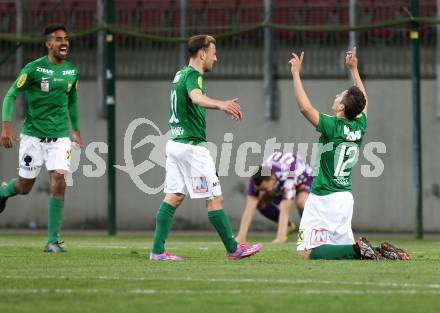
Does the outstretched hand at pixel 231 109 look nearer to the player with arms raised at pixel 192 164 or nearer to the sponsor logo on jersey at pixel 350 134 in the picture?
the player with arms raised at pixel 192 164

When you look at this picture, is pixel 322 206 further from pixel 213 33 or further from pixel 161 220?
pixel 213 33

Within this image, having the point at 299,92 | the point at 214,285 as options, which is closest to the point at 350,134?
the point at 299,92

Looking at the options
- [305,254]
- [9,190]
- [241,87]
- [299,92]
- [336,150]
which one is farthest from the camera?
[241,87]

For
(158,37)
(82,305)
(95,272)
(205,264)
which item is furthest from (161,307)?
(158,37)

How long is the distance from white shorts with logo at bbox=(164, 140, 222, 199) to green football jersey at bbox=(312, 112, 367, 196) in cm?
104

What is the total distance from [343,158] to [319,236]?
0.80 metres

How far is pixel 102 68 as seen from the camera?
76.9ft

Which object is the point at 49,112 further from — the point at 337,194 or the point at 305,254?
the point at 337,194

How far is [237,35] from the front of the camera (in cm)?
2272

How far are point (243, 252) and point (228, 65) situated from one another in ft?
36.8

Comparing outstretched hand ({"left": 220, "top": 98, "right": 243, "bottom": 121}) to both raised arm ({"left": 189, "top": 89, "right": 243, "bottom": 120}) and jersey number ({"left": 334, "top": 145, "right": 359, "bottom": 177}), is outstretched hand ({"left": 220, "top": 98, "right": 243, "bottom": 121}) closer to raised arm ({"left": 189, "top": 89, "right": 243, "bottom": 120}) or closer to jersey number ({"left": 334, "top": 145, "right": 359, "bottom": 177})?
raised arm ({"left": 189, "top": 89, "right": 243, "bottom": 120})

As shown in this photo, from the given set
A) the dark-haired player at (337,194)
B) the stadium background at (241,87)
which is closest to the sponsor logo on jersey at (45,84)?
the dark-haired player at (337,194)

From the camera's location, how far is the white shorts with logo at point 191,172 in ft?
39.6

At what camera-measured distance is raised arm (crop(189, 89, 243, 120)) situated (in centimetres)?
1102
